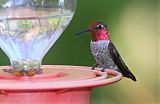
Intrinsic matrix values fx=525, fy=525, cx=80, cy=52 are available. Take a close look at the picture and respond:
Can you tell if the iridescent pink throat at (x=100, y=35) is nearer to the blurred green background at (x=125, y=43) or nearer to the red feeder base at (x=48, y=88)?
the blurred green background at (x=125, y=43)

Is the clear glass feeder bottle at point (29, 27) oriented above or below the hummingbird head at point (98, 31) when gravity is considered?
above

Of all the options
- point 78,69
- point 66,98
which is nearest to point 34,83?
point 66,98

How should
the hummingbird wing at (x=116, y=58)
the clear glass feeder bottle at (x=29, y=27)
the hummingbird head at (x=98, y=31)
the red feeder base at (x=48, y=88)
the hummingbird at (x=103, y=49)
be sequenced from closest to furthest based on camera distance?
the red feeder base at (x=48, y=88) < the clear glass feeder bottle at (x=29, y=27) < the hummingbird wing at (x=116, y=58) < the hummingbird at (x=103, y=49) < the hummingbird head at (x=98, y=31)

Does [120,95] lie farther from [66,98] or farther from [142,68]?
[66,98]

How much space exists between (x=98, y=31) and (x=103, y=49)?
19 centimetres

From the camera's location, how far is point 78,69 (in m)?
2.04

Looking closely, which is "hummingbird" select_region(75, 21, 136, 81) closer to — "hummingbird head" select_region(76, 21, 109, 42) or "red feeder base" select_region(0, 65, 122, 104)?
"hummingbird head" select_region(76, 21, 109, 42)

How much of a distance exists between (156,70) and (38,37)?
175 centimetres

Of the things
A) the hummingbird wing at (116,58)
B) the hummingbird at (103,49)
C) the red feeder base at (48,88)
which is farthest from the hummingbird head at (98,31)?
the red feeder base at (48,88)

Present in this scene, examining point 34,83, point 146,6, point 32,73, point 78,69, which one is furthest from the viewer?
point 146,6

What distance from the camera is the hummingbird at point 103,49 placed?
3.40m

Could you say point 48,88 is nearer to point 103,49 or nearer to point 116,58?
point 116,58

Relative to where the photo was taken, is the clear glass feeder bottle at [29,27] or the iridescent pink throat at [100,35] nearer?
the clear glass feeder bottle at [29,27]

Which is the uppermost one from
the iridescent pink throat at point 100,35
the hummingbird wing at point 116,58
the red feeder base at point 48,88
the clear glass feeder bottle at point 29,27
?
the clear glass feeder bottle at point 29,27
